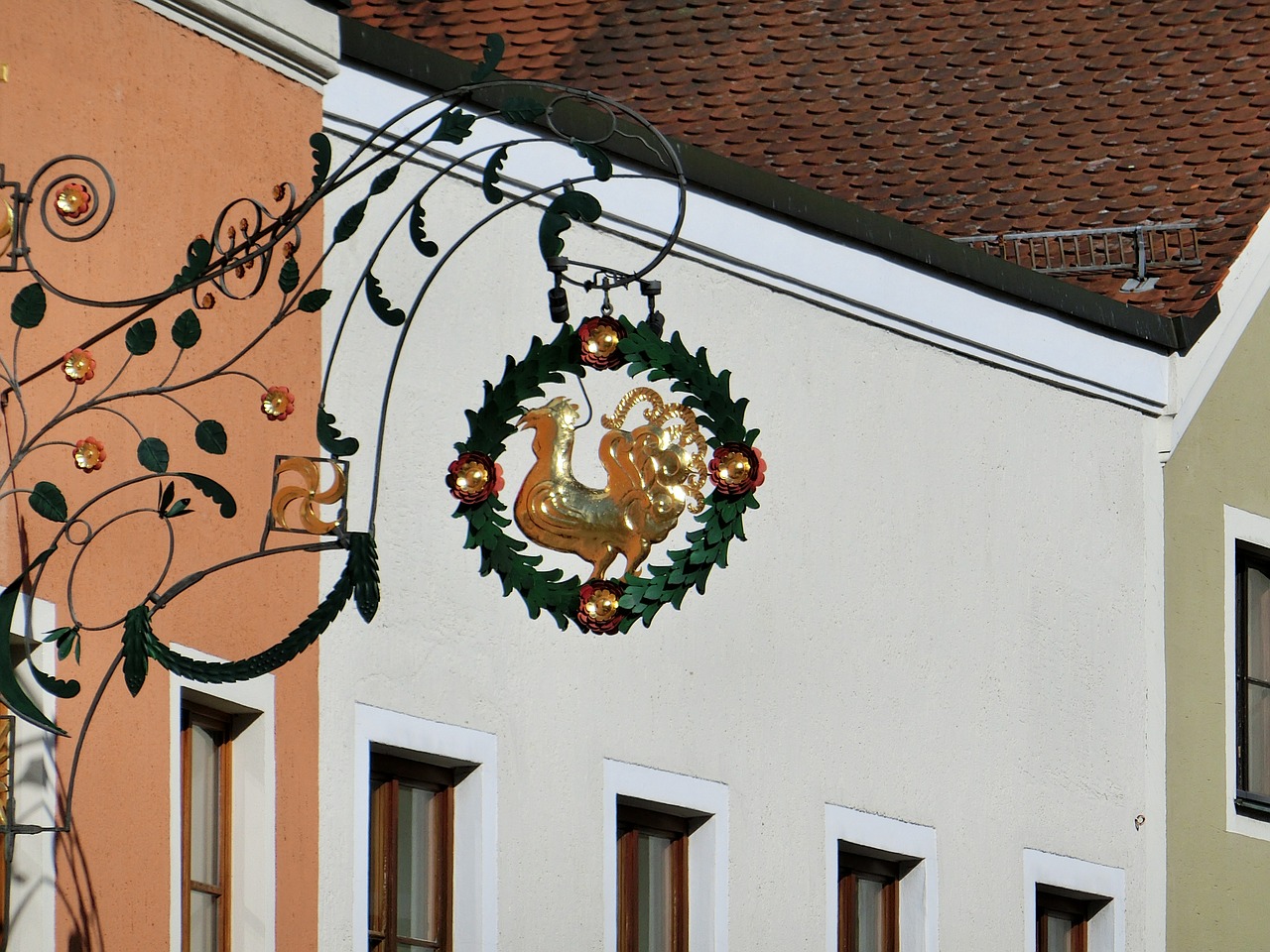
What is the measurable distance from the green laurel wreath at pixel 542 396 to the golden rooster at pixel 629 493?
3.7 inches

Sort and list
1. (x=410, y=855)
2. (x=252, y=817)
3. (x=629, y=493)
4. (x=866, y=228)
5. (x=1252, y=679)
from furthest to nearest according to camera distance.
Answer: (x=1252, y=679) → (x=866, y=228) → (x=410, y=855) → (x=252, y=817) → (x=629, y=493)

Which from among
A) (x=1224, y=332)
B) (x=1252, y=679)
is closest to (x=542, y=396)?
(x=1224, y=332)

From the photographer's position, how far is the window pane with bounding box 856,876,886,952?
14523 mm

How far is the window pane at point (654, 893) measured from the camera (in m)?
13.4

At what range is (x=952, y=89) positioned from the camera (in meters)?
18.7

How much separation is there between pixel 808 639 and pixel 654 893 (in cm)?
130

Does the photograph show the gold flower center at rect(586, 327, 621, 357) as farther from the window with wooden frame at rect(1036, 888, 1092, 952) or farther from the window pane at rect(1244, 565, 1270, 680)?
the window pane at rect(1244, 565, 1270, 680)

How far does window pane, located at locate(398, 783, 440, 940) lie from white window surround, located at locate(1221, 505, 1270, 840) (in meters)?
5.14

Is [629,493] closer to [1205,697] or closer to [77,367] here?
[77,367]

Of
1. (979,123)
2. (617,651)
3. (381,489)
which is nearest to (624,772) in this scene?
(617,651)

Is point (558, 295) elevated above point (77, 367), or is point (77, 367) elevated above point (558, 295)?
point (558, 295)

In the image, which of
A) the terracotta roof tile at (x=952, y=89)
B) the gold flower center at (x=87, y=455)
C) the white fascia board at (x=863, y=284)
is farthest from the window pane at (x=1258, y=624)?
the gold flower center at (x=87, y=455)

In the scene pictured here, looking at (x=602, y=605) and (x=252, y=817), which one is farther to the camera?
(x=252, y=817)

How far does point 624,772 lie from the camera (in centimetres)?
1305
